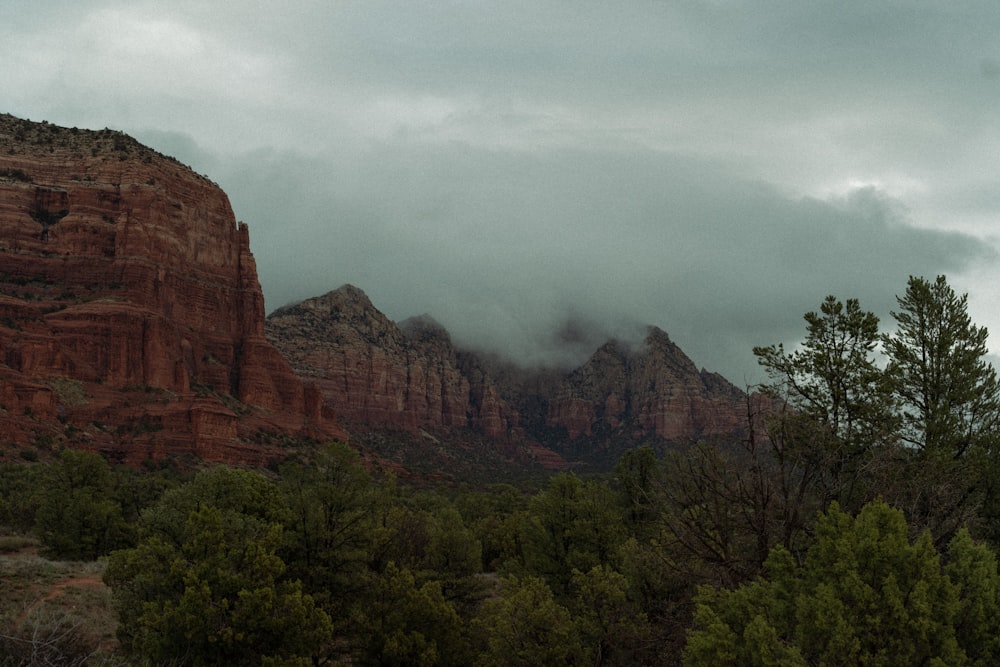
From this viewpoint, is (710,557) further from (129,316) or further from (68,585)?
(129,316)

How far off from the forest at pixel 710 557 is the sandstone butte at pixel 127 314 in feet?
204

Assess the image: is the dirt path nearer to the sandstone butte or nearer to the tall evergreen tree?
the tall evergreen tree

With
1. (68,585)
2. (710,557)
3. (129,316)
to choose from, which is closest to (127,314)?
(129,316)

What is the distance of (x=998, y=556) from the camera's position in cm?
1761

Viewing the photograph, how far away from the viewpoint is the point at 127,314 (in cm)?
9388

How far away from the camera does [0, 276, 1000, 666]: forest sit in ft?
38.5

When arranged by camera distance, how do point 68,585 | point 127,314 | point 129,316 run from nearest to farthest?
point 68,585 < point 127,314 < point 129,316

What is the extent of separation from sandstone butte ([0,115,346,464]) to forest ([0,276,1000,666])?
204ft

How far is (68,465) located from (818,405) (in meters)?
43.1

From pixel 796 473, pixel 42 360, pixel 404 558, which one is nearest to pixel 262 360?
pixel 42 360

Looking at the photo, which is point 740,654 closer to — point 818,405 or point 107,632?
point 818,405

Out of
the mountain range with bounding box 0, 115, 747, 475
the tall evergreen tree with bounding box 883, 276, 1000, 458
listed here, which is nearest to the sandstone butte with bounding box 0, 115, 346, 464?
the mountain range with bounding box 0, 115, 747, 475

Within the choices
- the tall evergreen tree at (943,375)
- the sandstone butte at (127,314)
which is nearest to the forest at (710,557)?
the tall evergreen tree at (943,375)

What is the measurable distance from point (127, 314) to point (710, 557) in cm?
9721
